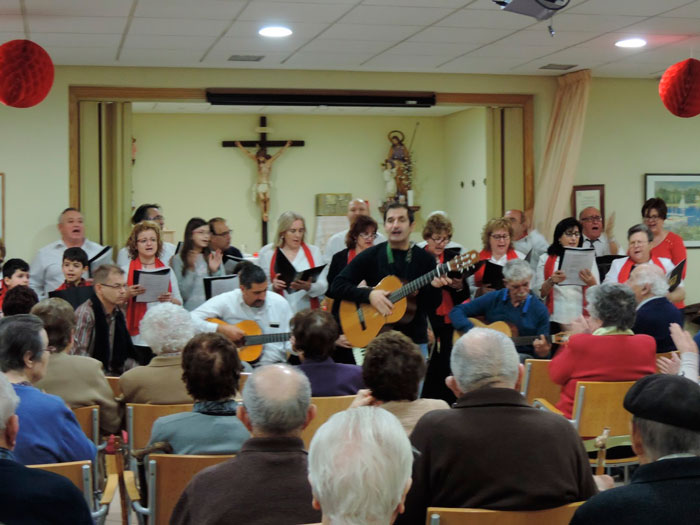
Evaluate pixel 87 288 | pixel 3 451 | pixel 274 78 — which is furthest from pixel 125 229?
pixel 3 451

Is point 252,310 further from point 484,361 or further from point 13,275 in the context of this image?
point 484,361

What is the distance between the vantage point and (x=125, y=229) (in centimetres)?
800

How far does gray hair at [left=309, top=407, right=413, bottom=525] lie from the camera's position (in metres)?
1.64

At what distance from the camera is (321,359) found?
389 centimetres

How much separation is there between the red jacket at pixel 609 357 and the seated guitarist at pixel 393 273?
1196 mm

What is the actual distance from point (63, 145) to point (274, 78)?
2.00 metres

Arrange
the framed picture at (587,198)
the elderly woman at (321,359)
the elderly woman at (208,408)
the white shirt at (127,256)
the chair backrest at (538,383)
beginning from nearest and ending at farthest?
the elderly woman at (208,408) → the elderly woman at (321,359) → the chair backrest at (538,383) → the white shirt at (127,256) → the framed picture at (587,198)

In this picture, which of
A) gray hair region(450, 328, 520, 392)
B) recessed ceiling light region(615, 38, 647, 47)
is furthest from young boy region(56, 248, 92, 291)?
recessed ceiling light region(615, 38, 647, 47)

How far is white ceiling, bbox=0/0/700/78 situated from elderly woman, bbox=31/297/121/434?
2.62 meters

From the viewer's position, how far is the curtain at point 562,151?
834 cm

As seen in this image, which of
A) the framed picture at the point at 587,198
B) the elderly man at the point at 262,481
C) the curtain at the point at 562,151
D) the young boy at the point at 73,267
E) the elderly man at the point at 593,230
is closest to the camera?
the elderly man at the point at 262,481

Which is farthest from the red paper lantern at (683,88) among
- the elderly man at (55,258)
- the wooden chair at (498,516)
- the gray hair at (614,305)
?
the wooden chair at (498,516)

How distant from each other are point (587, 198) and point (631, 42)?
2037 millimetres

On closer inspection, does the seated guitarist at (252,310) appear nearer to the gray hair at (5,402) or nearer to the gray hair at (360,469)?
the gray hair at (5,402)
